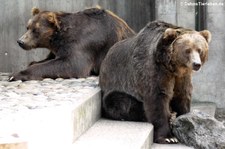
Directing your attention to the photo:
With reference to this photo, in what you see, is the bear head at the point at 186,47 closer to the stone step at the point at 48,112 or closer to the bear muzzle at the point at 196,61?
the bear muzzle at the point at 196,61

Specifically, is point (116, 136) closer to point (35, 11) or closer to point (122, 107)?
point (122, 107)

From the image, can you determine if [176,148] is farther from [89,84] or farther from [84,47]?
[84,47]

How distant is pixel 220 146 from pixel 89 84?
1712mm

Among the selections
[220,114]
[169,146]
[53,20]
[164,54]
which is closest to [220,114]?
[220,114]

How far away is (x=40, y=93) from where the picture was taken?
5.60 m

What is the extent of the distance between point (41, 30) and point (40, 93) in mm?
1826

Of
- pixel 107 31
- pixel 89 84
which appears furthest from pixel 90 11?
pixel 89 84

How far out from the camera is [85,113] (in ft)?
17.0

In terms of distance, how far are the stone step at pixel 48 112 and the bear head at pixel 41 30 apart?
1.08 meters

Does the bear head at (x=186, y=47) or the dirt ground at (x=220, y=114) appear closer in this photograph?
the bear head at (x=186, y=47)

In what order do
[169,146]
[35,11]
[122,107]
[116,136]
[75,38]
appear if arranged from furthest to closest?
[35,11] → [75,38] → [122,107] → [169,146] → [116,136]

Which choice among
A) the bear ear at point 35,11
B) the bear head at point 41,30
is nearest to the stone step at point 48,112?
the bear head at point 41,30

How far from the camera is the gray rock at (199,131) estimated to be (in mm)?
5277

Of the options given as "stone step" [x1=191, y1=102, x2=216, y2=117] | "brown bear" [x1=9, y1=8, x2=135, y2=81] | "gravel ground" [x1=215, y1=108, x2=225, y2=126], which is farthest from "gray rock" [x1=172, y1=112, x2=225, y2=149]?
"gravel ground" [x1=215, y1=108, x2=225, y2=126]
